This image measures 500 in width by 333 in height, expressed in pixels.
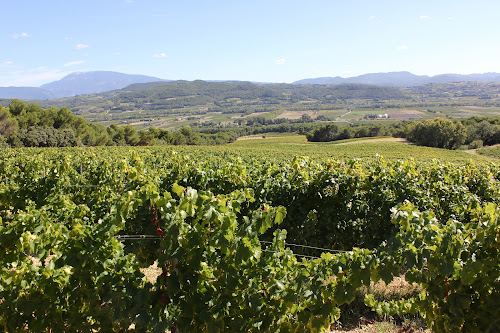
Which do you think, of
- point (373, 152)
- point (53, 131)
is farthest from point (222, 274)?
point (373, 152)

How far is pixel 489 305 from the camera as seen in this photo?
2764mm

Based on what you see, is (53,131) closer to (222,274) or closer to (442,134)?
(222,274)

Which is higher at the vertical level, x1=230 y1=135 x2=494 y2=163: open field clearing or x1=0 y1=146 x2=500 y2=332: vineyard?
x1=0 y1=146 x2=500 y2=332: vineyard

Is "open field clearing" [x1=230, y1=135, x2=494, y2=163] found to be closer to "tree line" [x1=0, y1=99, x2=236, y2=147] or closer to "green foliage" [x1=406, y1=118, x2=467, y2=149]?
"green foliage" [x1=406, y1=118, x2=467, y2=149]

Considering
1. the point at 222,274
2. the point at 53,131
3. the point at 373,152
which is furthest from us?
the point at 373,152

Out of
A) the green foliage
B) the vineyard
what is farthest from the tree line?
the green foliage

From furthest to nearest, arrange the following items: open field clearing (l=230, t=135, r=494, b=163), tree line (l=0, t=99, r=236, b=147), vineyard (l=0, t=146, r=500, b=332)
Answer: tree line (l=0, t=99, r=236, b=147) → open field clearing (l=230, t=135, r=494, b=163) → vineyard (l=0, t=146, r=500, b=332)

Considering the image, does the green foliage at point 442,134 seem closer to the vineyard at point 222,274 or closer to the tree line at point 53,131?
the tree line at point 53,131

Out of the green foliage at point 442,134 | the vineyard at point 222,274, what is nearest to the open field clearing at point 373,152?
the green foliage at point 442,134

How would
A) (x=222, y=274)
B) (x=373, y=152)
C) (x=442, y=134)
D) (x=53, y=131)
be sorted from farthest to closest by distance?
(x=442, y=134) < (x=373, y=152) < (x=53, y=131) < (x=222, y=274)

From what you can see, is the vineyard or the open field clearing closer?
the vineyard

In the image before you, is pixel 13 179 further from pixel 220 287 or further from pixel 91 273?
pixel 220 287

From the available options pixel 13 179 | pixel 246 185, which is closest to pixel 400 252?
pixel 246 185

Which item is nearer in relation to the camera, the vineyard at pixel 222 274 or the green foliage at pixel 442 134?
the vineyard at pixel 222 274
